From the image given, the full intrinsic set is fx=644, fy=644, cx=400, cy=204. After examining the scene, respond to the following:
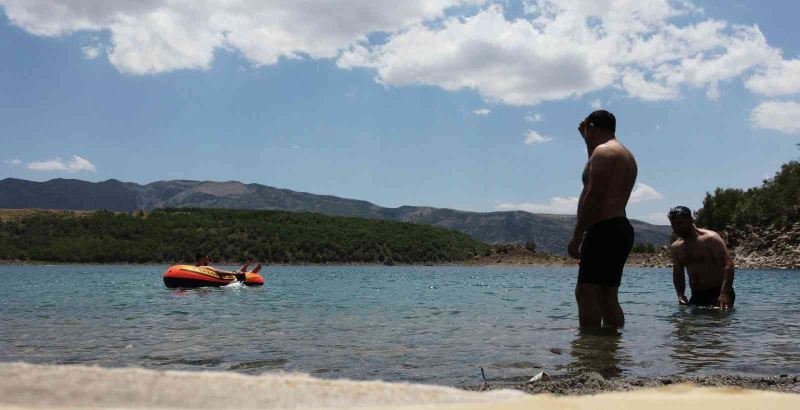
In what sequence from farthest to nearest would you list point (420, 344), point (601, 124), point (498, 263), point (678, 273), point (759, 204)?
point (498, 263)
point (759, 204)
point (678, 273)
point (420, 344)
point (601, 124)

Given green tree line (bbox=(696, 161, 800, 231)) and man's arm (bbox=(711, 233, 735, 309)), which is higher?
green tree line (bbox=(696, 161, 800, 231))

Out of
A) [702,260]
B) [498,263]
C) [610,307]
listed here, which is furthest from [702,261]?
[498,263]

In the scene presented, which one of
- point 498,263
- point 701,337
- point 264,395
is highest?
point 264,395

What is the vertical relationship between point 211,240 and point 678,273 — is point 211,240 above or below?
below

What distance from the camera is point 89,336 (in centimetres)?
968

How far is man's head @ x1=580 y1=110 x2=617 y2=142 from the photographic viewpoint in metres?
6.59

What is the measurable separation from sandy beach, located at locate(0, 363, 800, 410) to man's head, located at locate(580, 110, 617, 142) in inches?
147

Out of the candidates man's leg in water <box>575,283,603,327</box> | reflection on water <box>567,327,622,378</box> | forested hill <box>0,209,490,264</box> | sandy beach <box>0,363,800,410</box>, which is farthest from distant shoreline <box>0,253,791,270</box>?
sandy beach <box>0,363,800,410</box>

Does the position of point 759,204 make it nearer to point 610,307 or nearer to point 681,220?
point 681,220

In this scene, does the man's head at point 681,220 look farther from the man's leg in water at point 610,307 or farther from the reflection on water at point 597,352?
the man's leg in water at point 610,307

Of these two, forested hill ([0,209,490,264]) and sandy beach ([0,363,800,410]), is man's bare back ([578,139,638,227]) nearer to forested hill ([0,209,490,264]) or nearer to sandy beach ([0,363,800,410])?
sandy beach ([0,363,800,410])

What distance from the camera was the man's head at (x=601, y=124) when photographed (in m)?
6.59

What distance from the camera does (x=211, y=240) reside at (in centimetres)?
14462

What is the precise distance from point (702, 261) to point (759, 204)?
75407 millimetres
